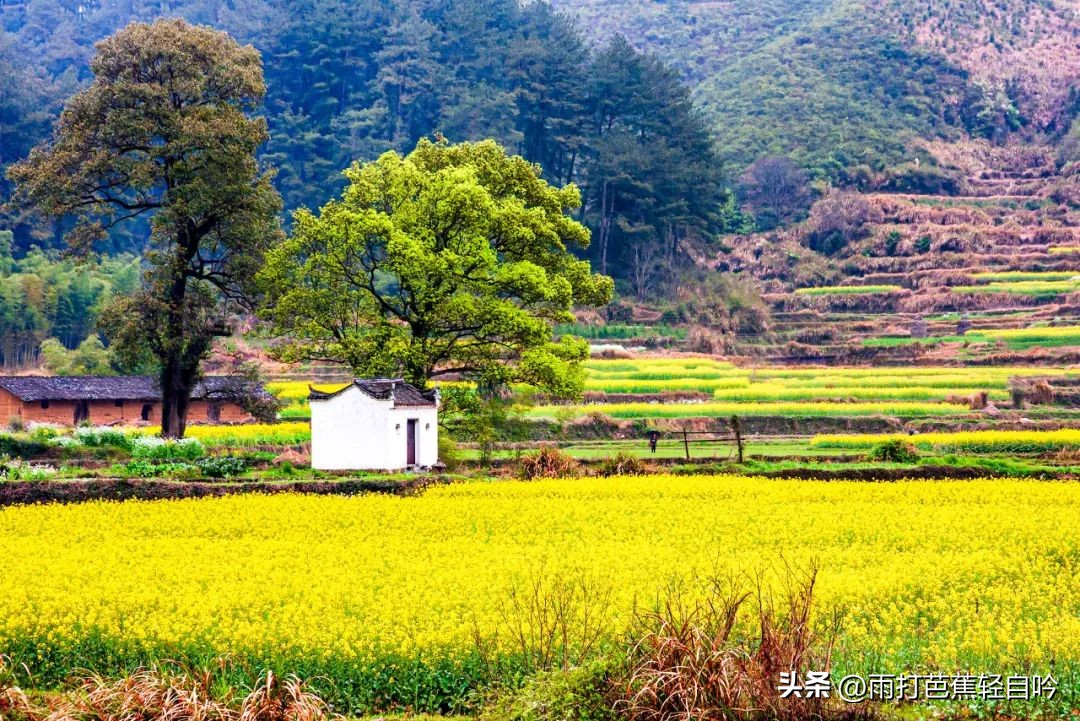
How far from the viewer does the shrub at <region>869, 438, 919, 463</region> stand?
1210 inches

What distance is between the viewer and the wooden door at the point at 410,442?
30.4m

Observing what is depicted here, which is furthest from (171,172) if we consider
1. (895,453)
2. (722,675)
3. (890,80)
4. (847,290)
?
(890,80)

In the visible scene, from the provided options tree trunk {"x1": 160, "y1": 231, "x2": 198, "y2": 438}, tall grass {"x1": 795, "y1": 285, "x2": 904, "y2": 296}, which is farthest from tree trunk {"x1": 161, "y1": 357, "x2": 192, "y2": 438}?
tall grass {"x1": 795, "y1": 285, "x2": 904, "y2": 296}

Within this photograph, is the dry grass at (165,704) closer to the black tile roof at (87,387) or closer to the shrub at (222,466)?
the shrub at (222,466)

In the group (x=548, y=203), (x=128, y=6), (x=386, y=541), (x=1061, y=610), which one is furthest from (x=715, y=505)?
(x=128, y=6)

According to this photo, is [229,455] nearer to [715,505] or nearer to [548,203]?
[548,203]

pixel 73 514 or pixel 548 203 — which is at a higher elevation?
pixel 548 203

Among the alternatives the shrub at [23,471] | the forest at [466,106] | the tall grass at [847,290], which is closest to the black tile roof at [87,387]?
the shrub at [23,471]

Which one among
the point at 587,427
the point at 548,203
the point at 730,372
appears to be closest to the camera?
the point at 548,203

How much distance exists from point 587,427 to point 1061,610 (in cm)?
2639

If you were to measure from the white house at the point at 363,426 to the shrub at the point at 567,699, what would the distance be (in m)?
18.4

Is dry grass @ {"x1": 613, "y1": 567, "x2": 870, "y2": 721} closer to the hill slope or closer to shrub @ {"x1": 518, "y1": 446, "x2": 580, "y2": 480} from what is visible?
shrub @ {"x1": 518, "y1": 446, "x2": 580, "y2": 480}

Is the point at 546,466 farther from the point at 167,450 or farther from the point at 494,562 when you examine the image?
the point at 494,562

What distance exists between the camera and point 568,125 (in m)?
82.2
